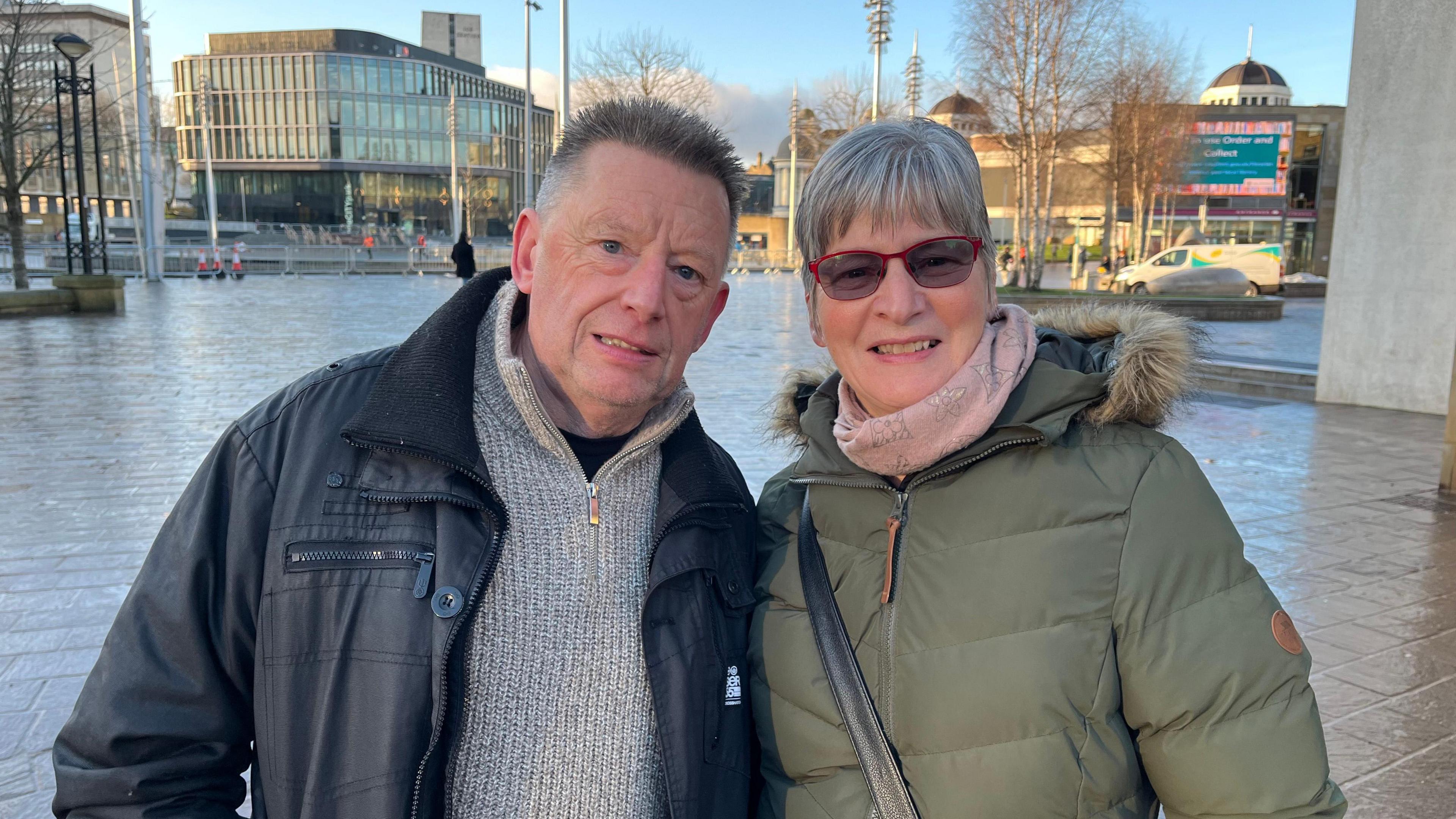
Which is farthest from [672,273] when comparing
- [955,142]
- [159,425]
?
[159,425]

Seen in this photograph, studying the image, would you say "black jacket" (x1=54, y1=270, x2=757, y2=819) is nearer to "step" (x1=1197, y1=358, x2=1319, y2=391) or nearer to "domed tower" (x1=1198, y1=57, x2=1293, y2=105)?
"step" (x1=1197, y1=358, x2=1319, y2=391)

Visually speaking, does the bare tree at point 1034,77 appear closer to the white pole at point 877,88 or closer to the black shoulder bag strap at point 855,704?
the white pole at point 877,88

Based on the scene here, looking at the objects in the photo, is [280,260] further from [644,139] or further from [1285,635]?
[1285,635]

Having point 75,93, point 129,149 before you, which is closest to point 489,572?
point 75,93

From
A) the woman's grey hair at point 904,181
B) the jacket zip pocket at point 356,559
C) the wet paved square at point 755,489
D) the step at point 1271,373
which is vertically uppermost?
Result: the woman's grey hair at point 904,181

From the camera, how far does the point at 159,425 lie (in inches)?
348

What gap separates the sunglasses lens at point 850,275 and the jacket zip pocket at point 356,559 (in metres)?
0.91

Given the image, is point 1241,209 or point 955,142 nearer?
point 955,142

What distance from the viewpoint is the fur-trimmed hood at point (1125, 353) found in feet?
5.51

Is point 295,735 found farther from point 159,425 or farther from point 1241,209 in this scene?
point 1241,209

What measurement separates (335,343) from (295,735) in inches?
568

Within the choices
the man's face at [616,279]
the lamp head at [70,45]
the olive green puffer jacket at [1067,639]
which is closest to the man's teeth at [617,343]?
the man's face at [616,279]

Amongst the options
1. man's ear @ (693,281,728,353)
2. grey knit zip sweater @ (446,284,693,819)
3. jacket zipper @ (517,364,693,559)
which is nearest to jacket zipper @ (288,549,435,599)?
grey knit zip sweater @ (446,284,693,819)

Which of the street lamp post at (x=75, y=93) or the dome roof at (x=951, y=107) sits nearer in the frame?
the street lamp post at (x=75, y=93)
